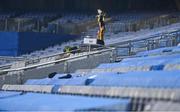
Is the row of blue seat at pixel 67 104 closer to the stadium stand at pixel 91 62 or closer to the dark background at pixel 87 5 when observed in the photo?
the stadium stand at pixel 91 62

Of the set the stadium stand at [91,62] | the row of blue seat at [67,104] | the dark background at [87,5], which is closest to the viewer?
the row of blue seat at [67,104]

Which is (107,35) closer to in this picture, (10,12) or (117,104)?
(10,12)

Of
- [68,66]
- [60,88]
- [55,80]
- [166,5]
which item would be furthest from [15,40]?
[60,88]

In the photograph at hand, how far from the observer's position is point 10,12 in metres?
27.5

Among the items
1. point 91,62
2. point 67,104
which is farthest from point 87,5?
point 67,104

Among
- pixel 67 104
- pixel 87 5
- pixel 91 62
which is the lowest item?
pixel 91 62

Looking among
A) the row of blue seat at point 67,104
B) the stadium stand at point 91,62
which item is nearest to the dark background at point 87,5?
the stadium stand at point 91,62

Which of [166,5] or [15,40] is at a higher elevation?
[166,5]

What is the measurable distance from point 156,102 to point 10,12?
77.8 ft

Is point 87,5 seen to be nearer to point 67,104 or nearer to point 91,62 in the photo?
point 91,62

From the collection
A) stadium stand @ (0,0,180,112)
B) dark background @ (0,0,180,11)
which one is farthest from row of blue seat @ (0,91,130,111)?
dark background @ (0,0,180,11)

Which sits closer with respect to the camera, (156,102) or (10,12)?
(156,102)

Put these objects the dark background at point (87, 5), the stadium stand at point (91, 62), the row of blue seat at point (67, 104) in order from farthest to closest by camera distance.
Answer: the dark background at point (87, 5), the stadium stand at point (91, 62), the row of blue seat at point (67, 104)

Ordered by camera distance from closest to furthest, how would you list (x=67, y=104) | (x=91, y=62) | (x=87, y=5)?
1. (x=67, y=104)
2. (x=91, y=62)
3. (x=87, y=5)
